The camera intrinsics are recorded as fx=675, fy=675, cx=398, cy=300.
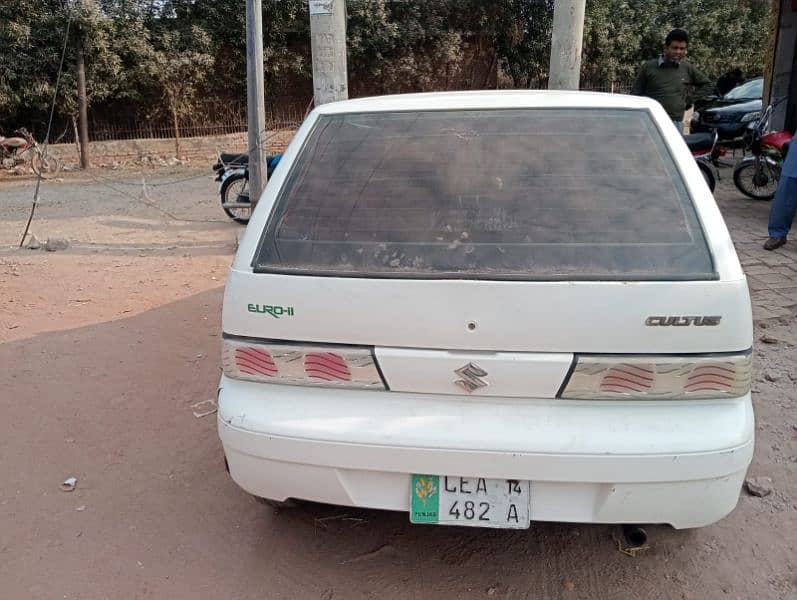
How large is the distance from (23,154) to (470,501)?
15382 millimetres

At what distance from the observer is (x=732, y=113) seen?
1250 cm

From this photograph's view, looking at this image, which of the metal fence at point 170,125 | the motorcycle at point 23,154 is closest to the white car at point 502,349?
the motorcycle at point 23,154

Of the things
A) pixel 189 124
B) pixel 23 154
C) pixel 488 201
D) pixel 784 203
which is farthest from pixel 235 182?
pixel 189 124

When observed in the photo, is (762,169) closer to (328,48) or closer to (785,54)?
(785,54)

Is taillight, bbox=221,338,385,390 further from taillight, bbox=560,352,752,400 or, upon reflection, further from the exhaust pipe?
the exhaust pipe

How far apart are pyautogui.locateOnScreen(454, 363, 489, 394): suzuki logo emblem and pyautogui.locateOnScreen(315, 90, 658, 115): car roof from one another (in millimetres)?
1040

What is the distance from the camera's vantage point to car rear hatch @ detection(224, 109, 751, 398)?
2012 mm

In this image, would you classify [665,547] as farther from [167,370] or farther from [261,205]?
[167,370]

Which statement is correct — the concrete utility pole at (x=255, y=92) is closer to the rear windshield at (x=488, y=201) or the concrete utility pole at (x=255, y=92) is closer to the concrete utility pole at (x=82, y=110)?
the rear windshield at (x=488, y=201)

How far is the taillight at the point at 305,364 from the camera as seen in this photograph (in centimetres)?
212

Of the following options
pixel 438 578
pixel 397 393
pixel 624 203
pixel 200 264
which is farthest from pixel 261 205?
pixel 200 264

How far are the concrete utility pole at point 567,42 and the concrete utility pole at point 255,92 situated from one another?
288 centimetres

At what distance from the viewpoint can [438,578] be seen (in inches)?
96.0

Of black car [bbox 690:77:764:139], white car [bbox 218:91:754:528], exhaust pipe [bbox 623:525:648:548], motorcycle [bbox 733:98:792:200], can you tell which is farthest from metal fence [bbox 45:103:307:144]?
exhaust pipe [bbox 623:525:648:548]
